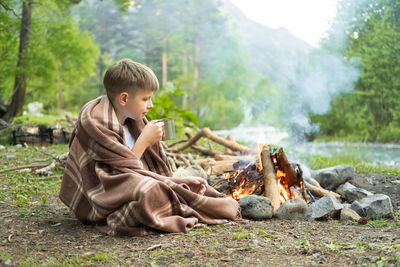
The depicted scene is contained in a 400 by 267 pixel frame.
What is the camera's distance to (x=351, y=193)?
3.52 m

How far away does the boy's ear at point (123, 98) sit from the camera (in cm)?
243

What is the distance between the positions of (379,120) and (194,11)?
15956mm

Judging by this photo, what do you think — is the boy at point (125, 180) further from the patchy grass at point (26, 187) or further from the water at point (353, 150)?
the water at point (353, 150)

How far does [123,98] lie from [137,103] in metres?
0.10

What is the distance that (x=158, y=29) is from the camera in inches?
1024

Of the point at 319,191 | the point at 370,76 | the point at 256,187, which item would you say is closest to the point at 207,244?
the point at 256,187

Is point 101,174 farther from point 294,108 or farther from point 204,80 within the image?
point 204,80

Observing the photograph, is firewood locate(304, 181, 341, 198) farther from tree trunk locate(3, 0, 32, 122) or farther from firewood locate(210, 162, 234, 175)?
tree trunk locate(3, 0, 32, 122)

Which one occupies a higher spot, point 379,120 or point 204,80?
point 204,80

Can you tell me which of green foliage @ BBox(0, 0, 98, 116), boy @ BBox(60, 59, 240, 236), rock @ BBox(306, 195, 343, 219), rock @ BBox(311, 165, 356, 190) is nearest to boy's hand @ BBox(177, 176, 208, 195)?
boy @ BBox(60, 59, 240, 236)

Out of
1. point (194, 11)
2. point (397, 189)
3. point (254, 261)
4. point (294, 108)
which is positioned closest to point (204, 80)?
point (194, 11)

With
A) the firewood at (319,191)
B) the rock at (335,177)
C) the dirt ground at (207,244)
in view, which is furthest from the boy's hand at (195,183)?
the rock at (335,177)

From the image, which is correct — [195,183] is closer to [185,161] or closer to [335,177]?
[335,177]

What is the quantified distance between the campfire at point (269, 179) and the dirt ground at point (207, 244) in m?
0.64
